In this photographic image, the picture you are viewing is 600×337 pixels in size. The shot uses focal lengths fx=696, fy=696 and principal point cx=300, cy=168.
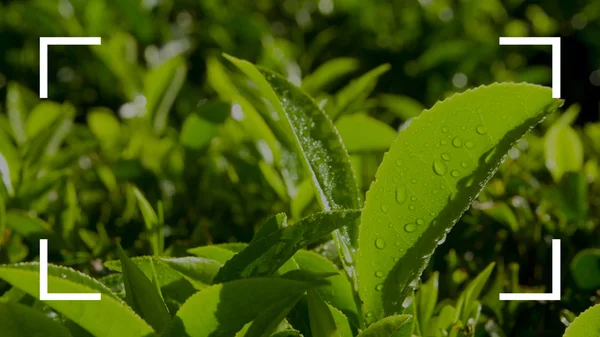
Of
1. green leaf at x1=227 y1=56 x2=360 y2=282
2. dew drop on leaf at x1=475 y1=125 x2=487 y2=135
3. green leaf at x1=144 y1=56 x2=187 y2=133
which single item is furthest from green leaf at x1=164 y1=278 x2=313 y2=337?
green leaf at x1=144 y1=56 x2=187 y2=133

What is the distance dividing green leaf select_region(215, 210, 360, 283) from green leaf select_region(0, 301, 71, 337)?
247 millimetres

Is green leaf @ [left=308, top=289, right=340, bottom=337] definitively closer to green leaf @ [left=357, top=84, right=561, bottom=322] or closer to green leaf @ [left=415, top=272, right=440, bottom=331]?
green leaf @ [left=357, top=84, right=561, bottom=322]

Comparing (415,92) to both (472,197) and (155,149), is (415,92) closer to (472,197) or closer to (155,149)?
(155,149)

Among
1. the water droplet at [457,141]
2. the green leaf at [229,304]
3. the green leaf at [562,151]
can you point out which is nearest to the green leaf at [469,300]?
the water droplet at [457,141]

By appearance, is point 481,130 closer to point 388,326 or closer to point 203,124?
point 388,326

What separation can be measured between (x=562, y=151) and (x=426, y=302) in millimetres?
941

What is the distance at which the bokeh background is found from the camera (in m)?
1.77

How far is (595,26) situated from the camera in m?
3.57

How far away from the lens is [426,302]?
138 cm

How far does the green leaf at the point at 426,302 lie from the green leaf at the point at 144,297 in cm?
53

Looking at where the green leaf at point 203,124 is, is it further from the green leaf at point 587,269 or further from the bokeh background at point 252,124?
the green leaf at point 587,269

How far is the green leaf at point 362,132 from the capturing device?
6.38 ft

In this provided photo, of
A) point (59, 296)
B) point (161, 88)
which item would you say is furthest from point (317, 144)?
point (161, 88)

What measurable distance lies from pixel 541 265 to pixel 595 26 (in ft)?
7.27
